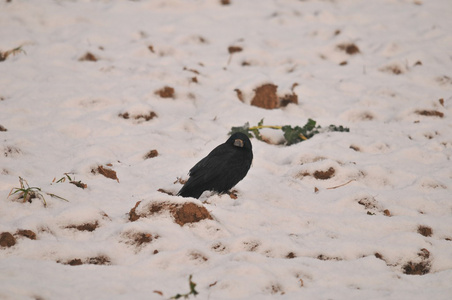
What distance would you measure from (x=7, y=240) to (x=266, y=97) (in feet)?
10.8

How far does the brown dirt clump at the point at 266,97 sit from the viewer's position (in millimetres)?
5219

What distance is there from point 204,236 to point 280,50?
4223mm

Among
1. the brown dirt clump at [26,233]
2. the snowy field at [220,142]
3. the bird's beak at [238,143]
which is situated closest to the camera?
the snowy field at [220,142]

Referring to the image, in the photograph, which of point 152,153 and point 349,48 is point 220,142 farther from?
point 349,48

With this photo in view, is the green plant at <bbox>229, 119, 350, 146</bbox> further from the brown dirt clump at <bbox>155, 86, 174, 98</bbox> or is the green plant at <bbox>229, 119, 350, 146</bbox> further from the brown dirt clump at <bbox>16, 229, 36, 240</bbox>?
the brown dirt clump at <bbox>16, 229, 36, 240</bbox>

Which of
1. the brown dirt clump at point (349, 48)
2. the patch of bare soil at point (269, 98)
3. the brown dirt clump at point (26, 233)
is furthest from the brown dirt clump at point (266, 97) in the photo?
the brown dirt clump at point (26, 233)

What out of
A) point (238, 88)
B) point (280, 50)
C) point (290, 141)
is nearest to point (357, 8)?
point (280, 50)

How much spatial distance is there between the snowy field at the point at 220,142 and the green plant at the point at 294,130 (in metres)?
0.12

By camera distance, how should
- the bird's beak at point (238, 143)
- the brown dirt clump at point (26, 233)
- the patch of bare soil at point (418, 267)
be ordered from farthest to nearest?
the bird's beak at point (238, 143) < the patch of bare soil at point (418, 267) < the brown dirt clump at point (26, 233)

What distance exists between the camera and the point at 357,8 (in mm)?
7793

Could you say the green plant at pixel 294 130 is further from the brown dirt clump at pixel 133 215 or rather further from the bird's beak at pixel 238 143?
the brown dirt clump at pixel 133 215

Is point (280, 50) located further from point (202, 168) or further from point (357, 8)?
point (202, 168)

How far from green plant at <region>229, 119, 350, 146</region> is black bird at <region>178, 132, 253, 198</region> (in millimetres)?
889

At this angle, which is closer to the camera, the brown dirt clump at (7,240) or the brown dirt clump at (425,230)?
the brown dirt clump at (7,240)
